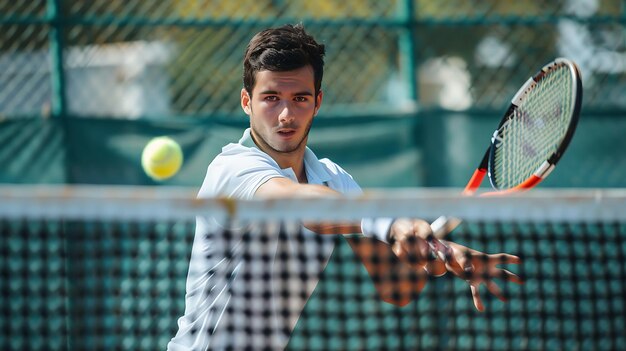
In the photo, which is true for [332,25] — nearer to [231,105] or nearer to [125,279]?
[125,279]

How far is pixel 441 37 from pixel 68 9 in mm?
5874

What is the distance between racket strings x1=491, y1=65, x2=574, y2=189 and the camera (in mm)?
3340

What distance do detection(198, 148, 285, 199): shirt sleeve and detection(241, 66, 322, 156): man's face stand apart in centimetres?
12

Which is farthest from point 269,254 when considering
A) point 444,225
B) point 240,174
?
point 444,225

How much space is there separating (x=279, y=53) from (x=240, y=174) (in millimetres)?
481

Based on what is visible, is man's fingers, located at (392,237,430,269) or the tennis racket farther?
the tennis racket

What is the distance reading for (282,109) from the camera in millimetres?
2818

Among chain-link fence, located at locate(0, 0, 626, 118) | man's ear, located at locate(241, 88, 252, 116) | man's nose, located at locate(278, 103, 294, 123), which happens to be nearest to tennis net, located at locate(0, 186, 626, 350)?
man's nose, located at locate(278, 103, 294, 123)

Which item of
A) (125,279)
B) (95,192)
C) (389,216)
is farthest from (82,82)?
(389,216)

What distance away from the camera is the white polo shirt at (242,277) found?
258 centimetres

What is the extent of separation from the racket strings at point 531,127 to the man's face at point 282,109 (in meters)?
0.85

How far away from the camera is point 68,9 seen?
18.5ft

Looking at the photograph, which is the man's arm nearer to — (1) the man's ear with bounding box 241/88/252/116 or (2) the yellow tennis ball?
(1) the man's ear with bounding box 241/88/252/116

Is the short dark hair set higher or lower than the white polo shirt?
higher
